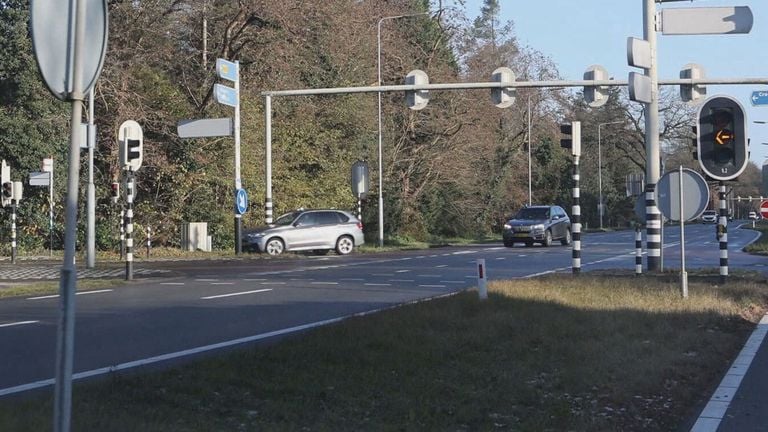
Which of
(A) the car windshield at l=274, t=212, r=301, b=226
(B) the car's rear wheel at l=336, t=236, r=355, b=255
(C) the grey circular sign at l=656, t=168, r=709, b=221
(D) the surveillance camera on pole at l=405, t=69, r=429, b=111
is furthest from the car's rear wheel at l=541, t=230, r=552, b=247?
(C) the grey circular sign at l=656, t=168, r=709, b=221

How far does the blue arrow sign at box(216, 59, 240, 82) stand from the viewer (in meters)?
28.0

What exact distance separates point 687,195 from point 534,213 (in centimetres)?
2470

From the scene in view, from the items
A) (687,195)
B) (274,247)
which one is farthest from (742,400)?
(274,247)

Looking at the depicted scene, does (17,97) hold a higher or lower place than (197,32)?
lower

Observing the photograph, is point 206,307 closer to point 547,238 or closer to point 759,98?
point 759,98

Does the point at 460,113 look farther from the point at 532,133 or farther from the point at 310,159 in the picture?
the point at 532,133

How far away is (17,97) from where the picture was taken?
1298 inches

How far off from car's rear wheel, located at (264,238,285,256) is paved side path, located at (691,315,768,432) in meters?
22.5

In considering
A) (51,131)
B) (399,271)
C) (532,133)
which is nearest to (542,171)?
(532,133)

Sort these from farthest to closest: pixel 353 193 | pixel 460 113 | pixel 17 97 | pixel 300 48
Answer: pixel 460 113
pixel 353 193
pixel 300 48
pixel 17 97

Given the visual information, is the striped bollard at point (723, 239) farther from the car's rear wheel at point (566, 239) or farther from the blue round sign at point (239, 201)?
the car's rear wheel at point (566, 239)

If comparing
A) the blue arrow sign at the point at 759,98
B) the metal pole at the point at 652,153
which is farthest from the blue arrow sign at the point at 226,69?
the blue arrow sign at the point at 759,98

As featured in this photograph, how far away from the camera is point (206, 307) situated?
14.2m

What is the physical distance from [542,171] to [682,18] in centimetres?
5380
